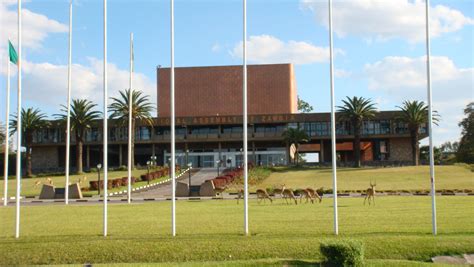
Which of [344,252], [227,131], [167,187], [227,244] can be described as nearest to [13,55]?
[227,244]

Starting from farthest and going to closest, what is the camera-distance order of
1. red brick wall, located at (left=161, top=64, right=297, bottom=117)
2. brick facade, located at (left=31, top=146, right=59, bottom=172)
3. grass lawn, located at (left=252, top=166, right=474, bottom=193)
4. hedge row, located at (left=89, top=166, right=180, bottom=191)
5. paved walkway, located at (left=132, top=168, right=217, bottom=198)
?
1. red brick wall, located at (left=161, top=64, right=297, bottom=117)
2. brick facade, located at (left=31, top=146, right=59, bottom=172)
3. hedge row, located at (left=89, top=166, right=180, bottom=191)
4. grass lawn, located at (left=252, top=166, right=474, bottom=193)
5. paved walkway, located at (left=132, top=168, right=217, bottom=198)

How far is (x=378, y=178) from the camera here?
69.6 metres

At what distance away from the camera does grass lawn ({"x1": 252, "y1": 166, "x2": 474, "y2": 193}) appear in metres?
60.0

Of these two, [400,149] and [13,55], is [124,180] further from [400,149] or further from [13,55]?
→ [400,149]

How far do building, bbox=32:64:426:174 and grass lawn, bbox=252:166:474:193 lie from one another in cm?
1730

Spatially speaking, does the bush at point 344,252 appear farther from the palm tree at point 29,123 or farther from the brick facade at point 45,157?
the brick facade at point 45,157

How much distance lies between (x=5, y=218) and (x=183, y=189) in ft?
88.4

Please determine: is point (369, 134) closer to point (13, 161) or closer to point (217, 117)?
point (217, 117)

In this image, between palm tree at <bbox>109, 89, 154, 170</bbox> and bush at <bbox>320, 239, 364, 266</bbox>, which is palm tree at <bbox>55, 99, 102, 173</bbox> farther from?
bush at <bbox>320, 239, 364, 266</bbox>

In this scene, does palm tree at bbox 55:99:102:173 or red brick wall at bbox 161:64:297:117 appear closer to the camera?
palm tree at bbox 55:99:102:173

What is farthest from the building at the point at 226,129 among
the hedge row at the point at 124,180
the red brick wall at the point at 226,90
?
the hedge row at the point at 124,180

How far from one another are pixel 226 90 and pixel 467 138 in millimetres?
45145

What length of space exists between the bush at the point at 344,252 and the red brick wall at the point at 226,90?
3830 inches

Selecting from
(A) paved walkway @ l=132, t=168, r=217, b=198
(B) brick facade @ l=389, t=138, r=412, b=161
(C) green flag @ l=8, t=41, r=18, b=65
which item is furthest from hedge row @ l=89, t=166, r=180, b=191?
(B) brick facade @ l=389, t=138, r=412, b=161
